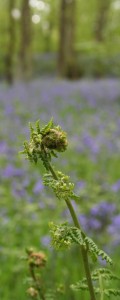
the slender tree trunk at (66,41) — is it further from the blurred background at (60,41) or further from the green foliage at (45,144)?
the green foliage at (45,144)

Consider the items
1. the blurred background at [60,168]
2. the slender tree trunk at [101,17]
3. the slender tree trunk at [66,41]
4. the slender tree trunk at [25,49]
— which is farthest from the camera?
the slender tree trunk at [101,17]

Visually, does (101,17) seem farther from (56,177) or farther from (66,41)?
(56,177)

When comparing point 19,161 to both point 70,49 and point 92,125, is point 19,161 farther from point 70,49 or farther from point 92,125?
point 70,49

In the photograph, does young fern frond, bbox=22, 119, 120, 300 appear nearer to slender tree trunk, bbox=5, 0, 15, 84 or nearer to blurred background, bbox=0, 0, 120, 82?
blurred background, bbox=0, 0, 120, 82

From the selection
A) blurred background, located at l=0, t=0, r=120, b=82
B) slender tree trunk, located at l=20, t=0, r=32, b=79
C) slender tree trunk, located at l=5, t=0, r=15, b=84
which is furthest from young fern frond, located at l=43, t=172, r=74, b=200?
slender tree trunk, located at l=5, t=0, r=15, b=84

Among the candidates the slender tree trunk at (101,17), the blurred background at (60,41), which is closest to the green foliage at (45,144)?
the blurred background at (60,41)

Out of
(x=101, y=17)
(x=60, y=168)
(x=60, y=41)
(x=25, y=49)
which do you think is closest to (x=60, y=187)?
(x=60, y=168)

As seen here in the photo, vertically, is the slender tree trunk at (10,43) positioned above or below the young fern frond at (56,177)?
above

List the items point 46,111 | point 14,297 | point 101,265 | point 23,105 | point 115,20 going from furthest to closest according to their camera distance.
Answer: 1. point 115,20
2. point 23,105
3. point 46,111
4. point 101,265
5. point 14,297

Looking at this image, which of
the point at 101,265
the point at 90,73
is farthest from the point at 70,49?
the point at 101,265
